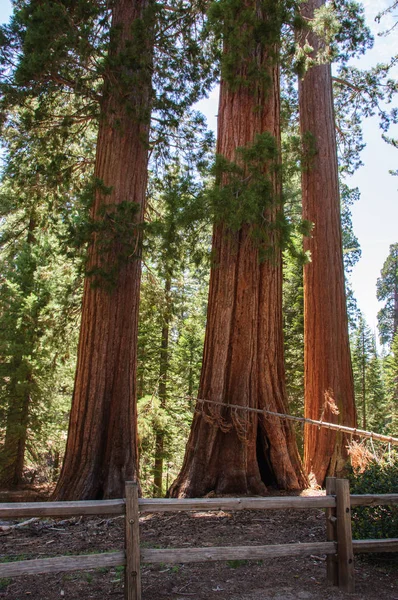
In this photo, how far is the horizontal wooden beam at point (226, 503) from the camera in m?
3.88

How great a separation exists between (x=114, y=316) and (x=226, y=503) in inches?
Answer: 177

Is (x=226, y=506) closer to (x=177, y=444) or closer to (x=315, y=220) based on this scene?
(x=315, y=220)

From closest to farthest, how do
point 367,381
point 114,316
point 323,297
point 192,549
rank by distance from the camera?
point 192,549 → point 114,316 → point 323,297 → point 367,381

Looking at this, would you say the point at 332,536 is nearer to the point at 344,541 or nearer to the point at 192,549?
the point at 344,541

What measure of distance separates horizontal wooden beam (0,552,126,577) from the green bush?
2.45m

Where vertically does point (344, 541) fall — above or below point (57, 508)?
below

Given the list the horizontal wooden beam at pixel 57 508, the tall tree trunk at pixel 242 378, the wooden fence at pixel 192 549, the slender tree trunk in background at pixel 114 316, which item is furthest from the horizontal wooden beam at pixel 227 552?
the slender tree trunk in background at pixel 114 316

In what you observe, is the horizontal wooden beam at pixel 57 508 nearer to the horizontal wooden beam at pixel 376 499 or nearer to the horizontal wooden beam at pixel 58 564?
the horizontal wooden beam at pixel 58 564

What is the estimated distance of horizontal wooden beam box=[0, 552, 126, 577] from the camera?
3.41 meters

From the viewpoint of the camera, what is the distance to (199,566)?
4.65 m

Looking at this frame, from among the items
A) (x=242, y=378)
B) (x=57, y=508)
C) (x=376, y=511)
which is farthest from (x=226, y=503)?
(x=242, y=378)

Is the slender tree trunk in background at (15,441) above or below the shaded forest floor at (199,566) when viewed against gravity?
above

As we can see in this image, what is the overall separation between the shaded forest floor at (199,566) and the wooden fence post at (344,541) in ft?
0.35

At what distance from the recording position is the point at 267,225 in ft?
23.3
